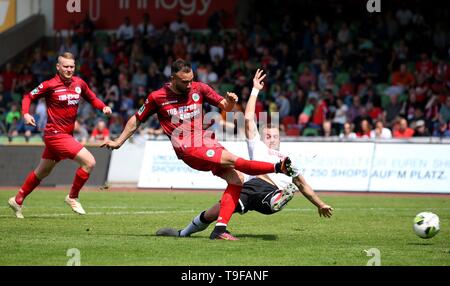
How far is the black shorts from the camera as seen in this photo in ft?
40.0

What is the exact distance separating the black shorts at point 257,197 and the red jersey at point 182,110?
2.94 feet

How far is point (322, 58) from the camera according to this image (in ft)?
98.5

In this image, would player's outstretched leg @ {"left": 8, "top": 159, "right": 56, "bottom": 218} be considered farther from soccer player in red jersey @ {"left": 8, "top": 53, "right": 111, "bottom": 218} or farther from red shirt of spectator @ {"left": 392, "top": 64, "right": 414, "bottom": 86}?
red shirt of spectator @ {"left": 392, "top": 64, "right": 414, "bottom": 86}

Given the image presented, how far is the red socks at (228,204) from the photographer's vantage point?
11.8 meters

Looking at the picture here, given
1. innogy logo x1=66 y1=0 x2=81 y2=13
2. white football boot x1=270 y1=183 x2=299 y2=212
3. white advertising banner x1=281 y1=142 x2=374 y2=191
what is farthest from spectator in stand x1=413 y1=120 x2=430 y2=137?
white football boot x1=270 y1=183 x2=299 y2=212

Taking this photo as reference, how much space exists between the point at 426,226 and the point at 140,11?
2594 cm

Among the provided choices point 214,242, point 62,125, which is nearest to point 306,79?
point 62,125

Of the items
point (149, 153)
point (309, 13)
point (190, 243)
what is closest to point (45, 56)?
point (309, 13)

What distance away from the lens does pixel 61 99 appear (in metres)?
15.3

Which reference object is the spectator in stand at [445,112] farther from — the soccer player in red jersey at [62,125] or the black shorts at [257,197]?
the black shorts at [257,197]

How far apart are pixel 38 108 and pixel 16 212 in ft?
50.9

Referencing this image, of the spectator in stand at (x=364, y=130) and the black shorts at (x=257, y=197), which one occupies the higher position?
the black shorts at (x=257, y=197)

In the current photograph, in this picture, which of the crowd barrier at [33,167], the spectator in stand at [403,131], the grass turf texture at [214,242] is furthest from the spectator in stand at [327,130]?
the grass turf texture at [214,242]

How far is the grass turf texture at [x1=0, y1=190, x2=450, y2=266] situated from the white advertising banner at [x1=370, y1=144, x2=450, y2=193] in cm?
277
